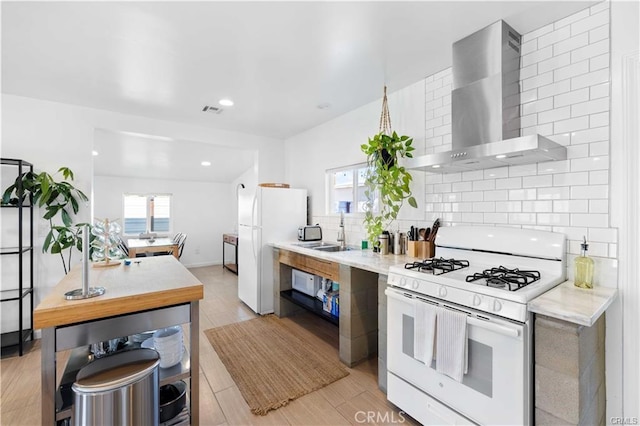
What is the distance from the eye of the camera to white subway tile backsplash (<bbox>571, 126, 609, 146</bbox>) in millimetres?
1630

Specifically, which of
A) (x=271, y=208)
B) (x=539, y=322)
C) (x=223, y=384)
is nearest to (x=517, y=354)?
(x=539, y=322)

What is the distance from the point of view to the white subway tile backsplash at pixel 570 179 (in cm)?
170

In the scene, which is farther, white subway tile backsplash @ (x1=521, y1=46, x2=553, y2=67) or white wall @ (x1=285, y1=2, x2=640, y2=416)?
white subway tile backsplash @ (x1=521, y1=46, x2=553, y2=67)

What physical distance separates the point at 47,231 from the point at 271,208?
232 cm

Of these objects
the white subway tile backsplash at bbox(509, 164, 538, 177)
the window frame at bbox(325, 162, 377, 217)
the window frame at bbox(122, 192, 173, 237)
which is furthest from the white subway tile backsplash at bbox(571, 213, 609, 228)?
the window frame at bbox(122, 192, 173, 237)

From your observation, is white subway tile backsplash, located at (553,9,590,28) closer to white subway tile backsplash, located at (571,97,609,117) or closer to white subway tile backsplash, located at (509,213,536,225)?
white subway tile backsplash, located at (571,97,609,117)

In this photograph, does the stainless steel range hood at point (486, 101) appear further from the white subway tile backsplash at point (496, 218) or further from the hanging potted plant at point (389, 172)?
the hanging potted plant at point (389, 172)

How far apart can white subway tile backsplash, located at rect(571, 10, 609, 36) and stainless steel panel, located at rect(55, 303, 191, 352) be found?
2716mm

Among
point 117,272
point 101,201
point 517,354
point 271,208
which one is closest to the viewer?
point 517,354

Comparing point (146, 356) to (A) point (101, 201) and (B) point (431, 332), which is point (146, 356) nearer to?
(B) point (431, 332)

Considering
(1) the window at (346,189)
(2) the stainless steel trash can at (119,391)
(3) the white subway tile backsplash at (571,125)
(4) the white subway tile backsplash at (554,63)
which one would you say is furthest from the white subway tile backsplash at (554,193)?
(2) the stainless steel trash can at (119,391)

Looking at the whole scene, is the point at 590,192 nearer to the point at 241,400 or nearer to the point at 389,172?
the point at 389,172

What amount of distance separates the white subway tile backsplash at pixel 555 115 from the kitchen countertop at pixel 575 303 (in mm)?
1001

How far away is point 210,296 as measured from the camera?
14.8 feet
